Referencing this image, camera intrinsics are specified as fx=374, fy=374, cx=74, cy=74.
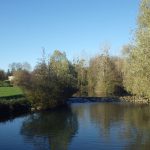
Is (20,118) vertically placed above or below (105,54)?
below

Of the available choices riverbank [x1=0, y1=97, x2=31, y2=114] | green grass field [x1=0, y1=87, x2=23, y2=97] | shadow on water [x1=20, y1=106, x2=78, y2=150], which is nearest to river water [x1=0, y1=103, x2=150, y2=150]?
shadow on water [x1=20, y1=106, x2=78, y2=150]

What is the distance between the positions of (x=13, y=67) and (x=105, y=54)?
81824 mm

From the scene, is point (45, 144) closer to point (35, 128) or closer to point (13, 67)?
point (35, 128)

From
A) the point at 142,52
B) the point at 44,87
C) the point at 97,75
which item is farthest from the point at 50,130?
the point at 97,75

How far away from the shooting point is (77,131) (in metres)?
39.1

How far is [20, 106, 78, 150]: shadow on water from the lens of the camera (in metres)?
32.6

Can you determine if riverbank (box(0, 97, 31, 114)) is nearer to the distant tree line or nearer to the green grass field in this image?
the distant tree line

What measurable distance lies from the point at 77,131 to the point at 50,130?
9.75ft

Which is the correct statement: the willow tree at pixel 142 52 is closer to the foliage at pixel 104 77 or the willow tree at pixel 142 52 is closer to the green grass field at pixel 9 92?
the green grass field at pixel 9 92

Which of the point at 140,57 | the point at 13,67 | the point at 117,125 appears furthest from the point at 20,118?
the point at 13,67

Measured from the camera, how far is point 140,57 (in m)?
29.1

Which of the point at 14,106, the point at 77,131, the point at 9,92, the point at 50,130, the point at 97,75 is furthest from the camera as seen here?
the point at 97,75

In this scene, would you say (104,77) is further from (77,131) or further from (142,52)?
(142,52)

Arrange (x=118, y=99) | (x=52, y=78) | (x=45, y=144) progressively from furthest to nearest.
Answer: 1. (x=118, y=99)
2. (x=52, y=78)
3. (x=45, y=144)
